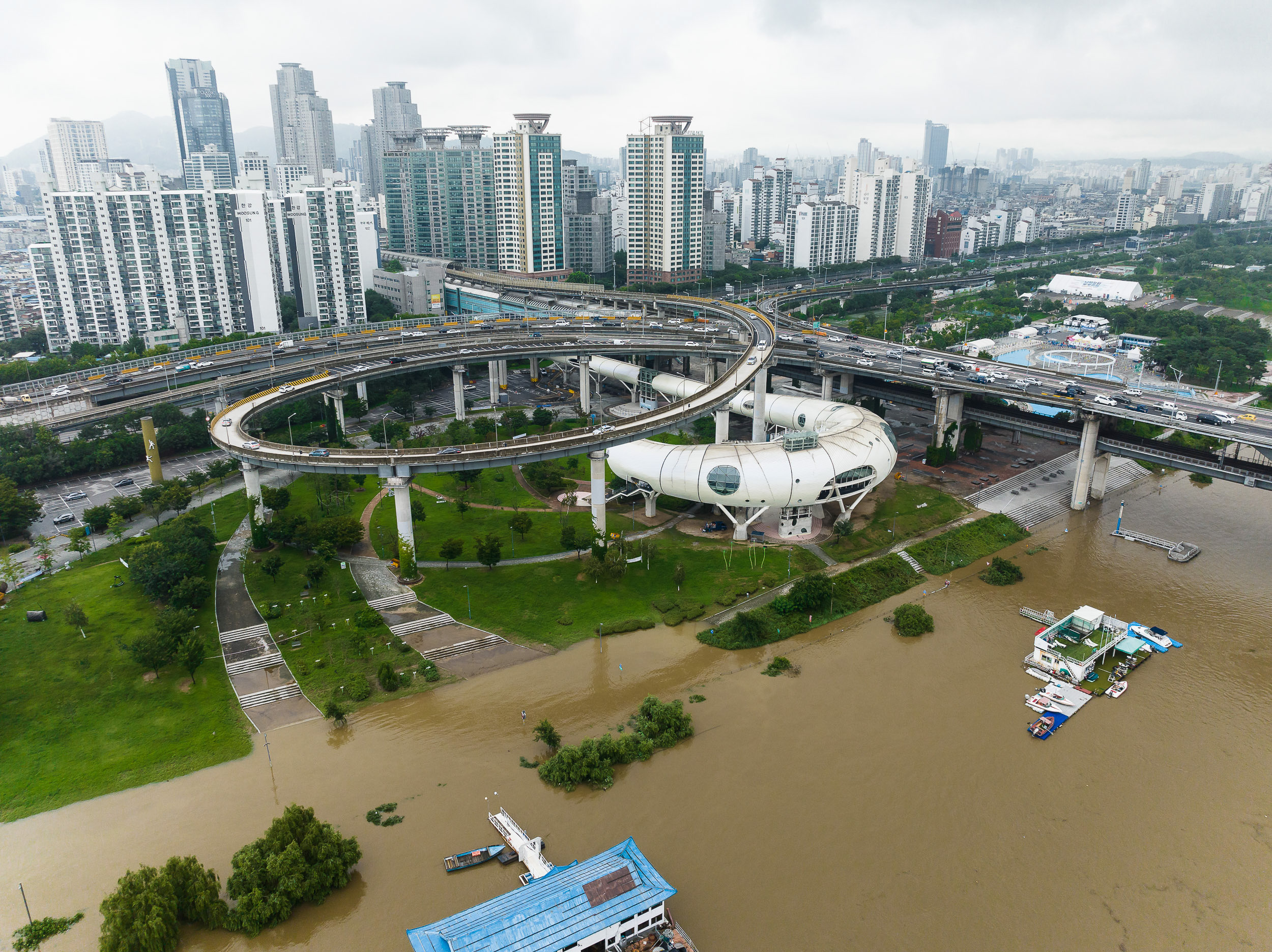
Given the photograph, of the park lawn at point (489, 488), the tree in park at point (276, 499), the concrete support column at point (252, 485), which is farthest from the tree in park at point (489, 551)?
the tree in park at point (276, 499)

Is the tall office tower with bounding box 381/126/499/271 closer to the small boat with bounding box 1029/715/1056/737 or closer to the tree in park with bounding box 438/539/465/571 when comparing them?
the tree in park with bounding box 438/539/465/571

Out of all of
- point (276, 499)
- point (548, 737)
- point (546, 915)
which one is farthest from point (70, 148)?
point (546, 915)

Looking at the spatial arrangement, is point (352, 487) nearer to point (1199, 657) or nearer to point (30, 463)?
point (30, 463)

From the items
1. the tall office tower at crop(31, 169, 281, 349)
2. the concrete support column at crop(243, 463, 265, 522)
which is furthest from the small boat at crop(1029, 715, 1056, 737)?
the tall office tower at crop(31, 169, 281, 349)

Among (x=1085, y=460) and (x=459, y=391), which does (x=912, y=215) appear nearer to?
(x=1085, y=460)

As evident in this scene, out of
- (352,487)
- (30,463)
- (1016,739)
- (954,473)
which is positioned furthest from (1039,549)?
(30,463)

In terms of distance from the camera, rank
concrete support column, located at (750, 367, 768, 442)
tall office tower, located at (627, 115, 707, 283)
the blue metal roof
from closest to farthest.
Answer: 1. the blue metal roof
2. concrete support column, located at (750, 367, 768, 442)
3. tall office tower, located at (627, 115, 707, 283)
